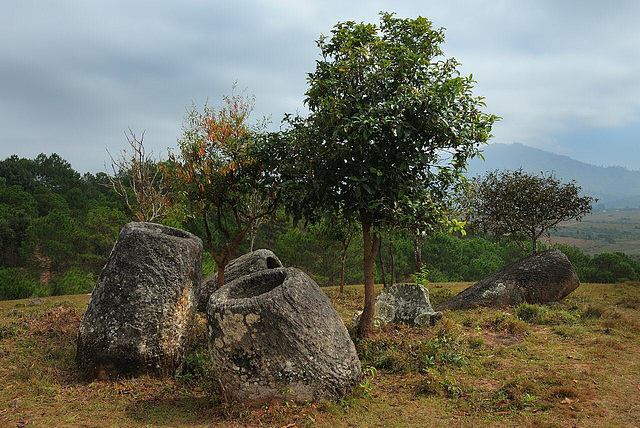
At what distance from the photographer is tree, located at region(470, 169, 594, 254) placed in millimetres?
23172

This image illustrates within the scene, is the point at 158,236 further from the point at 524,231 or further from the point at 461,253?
the point at 461,253

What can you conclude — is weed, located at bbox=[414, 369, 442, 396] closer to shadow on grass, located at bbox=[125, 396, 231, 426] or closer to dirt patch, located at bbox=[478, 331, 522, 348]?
dirt patch, located at bbox=[478, 331, 522, 348]

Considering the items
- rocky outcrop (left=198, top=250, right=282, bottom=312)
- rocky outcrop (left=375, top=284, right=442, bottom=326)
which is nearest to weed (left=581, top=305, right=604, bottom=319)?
rocky outcrop (left=375, top=284, right=442, bottom=326)

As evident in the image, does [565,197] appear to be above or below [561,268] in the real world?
above

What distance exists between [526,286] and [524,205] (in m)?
6.48

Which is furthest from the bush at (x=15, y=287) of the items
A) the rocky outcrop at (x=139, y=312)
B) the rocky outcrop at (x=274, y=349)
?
the rocky outcrop at (x=274, y=349)

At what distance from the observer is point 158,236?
33.7ft

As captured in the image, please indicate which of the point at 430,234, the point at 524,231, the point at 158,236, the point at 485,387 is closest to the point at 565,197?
the point at 524,231

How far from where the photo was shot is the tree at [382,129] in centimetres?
1067

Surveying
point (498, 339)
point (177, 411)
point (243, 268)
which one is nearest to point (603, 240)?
point (498, 339)

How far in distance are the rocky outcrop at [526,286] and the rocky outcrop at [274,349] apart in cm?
1214

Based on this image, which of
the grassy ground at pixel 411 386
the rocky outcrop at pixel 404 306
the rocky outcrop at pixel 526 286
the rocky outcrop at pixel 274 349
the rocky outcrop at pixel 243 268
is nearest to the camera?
the grassy ground at pixel 411 386

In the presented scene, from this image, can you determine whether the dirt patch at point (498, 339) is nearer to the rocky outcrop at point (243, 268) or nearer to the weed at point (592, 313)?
the weed at point (592, 313)

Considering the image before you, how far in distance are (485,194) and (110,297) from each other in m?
20.6
